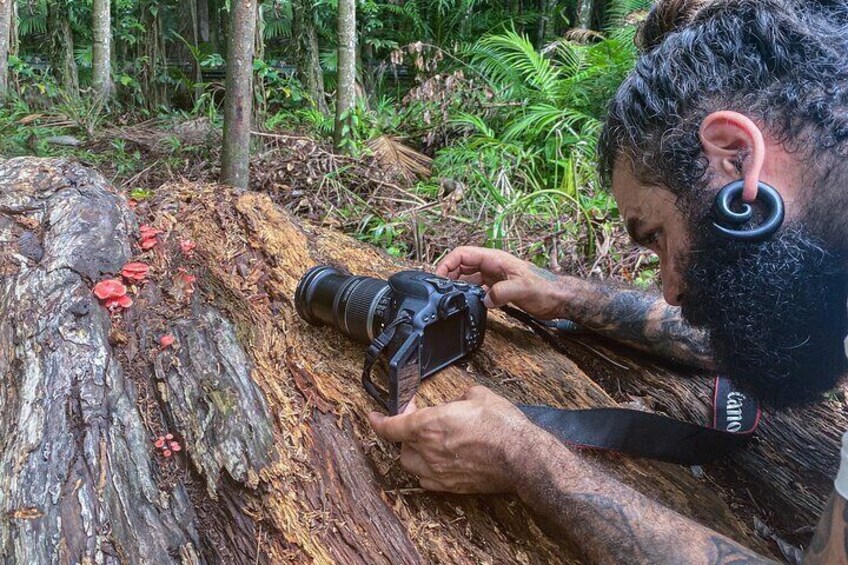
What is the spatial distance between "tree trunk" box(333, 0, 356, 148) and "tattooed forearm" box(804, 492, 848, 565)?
14.6 feet

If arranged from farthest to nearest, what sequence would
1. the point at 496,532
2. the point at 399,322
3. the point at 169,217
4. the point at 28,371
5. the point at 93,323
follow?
the point at 169,217 < the point at 93,323 < the point at 28,371 < the point at 399,322 < the point at 496,532

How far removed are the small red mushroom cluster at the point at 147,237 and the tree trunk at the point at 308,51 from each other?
4.99 m

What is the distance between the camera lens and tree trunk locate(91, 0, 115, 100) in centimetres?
704

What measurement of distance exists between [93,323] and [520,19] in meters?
10.1

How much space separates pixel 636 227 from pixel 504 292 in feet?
2.21

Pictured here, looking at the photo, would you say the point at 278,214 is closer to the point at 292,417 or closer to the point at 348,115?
the point at 292,417

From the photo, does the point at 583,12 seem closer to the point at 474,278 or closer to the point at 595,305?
the point at 474,278

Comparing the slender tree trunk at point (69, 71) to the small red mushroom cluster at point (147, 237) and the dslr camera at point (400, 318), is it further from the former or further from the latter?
the dslr camera at point (400, 318)

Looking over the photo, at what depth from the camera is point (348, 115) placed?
5176 millimetres

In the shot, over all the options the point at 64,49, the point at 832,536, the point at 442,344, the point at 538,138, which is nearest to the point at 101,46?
the point at 64,49

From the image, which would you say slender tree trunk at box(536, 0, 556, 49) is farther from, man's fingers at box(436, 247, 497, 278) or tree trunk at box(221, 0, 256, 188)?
man's fingers at box(436, 247, 497, 278)

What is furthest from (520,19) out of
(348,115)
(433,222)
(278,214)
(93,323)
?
(93,323)

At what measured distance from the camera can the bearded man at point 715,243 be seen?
1370 mm

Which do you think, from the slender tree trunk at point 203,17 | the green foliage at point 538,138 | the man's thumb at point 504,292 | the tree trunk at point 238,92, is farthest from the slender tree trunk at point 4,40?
the man's thumb at point 504,292
